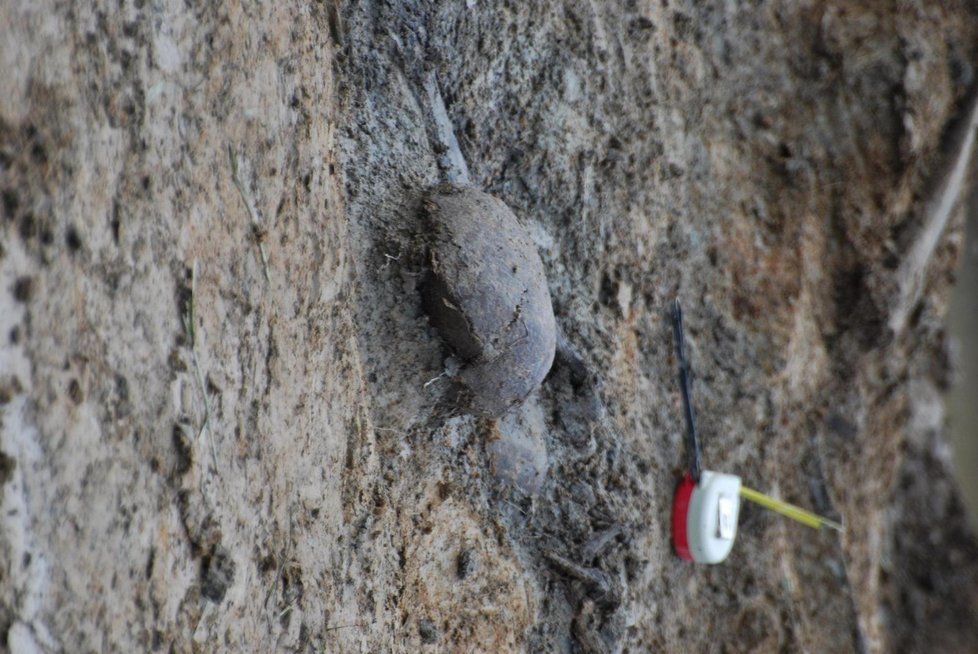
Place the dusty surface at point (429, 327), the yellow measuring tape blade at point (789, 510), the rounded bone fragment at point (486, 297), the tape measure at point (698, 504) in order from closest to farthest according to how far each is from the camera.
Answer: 1. the dusty surface at point (429, 327)
2. the rounded bone fragment at point (486, 297)
3. the tape measure at point (698, 504)
4. the yellow measuring tape blade at point (789, 510)

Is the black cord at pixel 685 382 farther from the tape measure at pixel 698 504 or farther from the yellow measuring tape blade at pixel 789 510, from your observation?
the yellow measuring tape blade at pixel 789 510

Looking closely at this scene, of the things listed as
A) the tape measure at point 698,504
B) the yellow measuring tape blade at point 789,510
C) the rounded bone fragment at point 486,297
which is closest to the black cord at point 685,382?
the tape measure at point 698,504

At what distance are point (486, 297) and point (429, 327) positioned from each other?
0.11 m

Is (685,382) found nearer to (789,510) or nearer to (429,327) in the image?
(789,510)

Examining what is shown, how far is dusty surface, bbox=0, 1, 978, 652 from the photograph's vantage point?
32.9 inches

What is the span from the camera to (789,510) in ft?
6.84

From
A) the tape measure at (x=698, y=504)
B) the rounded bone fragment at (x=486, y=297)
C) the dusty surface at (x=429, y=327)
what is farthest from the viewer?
the tape measure at (x=698, y=504)

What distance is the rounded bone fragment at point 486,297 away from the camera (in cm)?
134

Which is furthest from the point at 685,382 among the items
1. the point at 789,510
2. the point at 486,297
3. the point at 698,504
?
the point at 486,297

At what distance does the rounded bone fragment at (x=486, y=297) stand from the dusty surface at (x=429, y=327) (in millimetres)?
52

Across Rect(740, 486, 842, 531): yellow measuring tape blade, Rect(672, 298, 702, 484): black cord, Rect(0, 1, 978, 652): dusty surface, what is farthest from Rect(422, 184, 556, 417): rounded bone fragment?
Rect(740, 486, 842, 531): yellow measuring tape blade

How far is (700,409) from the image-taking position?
1.93m

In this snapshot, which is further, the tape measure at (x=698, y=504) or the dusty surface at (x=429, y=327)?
the tape measure at (x=698, y=504)

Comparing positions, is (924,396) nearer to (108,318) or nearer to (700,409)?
(700,409)
